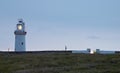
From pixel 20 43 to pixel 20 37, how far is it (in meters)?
1.61

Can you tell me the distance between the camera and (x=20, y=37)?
205 feet

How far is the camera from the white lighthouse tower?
2403 inches

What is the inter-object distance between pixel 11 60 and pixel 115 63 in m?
13.2

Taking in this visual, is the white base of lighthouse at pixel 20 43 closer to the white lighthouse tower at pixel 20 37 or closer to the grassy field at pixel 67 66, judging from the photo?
the white lighthouse tower at pixel 20 37

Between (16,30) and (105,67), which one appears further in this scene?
(16,30)

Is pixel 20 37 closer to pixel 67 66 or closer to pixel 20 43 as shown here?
pixel 20 43

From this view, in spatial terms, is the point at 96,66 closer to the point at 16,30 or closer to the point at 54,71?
the point at 54,71

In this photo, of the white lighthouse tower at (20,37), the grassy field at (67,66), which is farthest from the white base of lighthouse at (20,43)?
the grassy field at (67,66)

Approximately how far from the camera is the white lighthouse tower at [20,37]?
6103 centimetres

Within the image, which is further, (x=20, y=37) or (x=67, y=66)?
(x=20, y=37)

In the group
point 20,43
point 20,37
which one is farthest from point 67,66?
point 20,37

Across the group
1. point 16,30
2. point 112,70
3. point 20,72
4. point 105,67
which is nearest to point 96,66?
point 105,67

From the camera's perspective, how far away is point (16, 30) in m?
63.4

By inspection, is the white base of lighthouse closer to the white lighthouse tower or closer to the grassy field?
the white lighthouse tower
